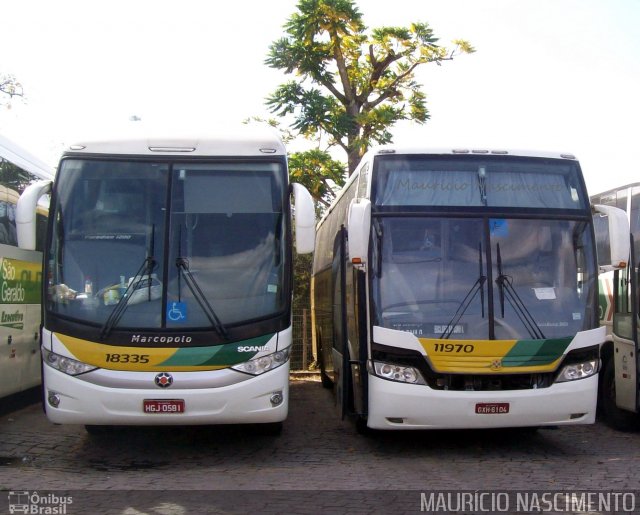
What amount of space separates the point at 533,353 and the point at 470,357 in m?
0.67

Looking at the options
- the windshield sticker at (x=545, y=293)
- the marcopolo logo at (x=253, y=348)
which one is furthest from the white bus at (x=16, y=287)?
the windshield sticker at (x=545, y=293)

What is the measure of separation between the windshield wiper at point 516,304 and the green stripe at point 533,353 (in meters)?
0.10

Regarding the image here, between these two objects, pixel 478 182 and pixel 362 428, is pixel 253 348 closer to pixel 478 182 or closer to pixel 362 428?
pixel 362 428

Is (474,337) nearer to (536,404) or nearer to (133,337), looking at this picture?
(536,404)

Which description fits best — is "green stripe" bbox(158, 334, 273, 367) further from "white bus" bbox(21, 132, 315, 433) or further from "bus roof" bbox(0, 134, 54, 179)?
"bus roof" bbox(0, 134, 54, 179)

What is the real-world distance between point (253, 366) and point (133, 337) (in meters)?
1.25

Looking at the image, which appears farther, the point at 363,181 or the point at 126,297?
the point at 363,181

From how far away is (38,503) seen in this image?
6.67m

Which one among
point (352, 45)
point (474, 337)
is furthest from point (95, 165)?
point (352, 45)

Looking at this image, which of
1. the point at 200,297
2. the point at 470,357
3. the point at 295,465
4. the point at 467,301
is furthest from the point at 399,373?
the point at 200,297

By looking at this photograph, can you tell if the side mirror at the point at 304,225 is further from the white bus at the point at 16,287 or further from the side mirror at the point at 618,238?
the white bus at the point at 16,287

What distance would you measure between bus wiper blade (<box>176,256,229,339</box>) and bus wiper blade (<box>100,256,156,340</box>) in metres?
0.30

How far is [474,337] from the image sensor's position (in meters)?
8.35

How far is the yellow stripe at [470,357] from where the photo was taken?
27.1ft
